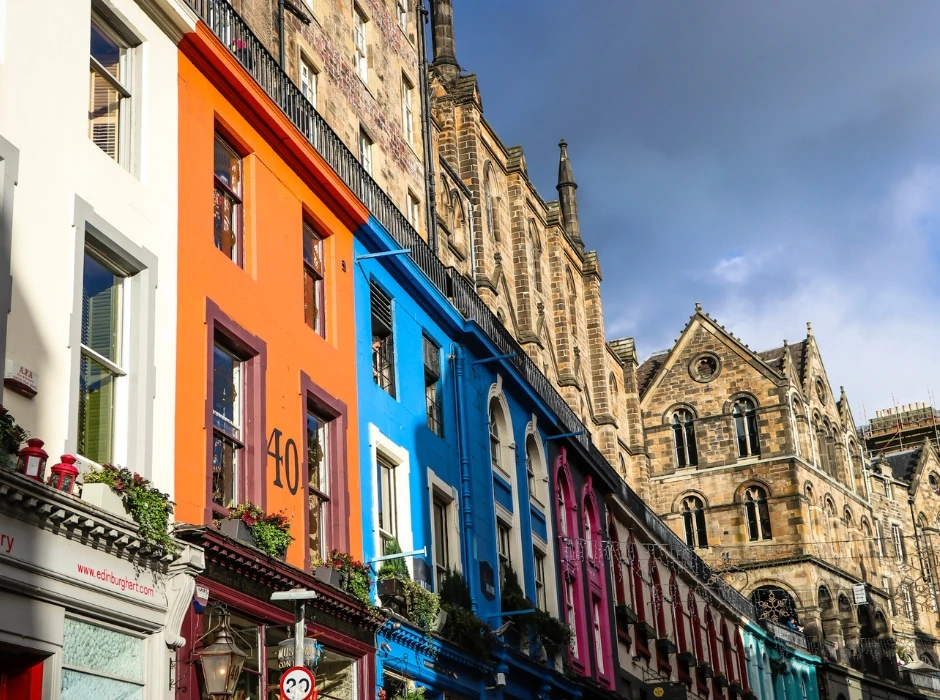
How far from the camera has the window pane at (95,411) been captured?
1321cm

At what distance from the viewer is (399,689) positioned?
1966cm

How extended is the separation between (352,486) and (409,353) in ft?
13.4

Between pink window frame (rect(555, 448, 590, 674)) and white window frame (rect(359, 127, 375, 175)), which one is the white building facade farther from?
pink window frame (rect(555, 448, 590, 674))

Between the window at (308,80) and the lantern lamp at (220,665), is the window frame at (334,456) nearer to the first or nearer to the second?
the lantern lamp at (220,665)

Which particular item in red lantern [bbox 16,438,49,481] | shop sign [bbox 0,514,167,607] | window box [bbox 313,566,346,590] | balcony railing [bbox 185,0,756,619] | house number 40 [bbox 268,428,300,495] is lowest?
shop sign [bbox 0,514,167,607]

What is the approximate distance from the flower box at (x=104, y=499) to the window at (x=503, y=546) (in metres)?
12.7

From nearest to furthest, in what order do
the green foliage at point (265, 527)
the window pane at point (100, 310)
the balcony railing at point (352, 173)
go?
the window pane at point (100, 310)
the green foliage at point (265, 527)
the balcony railing at point (352, 173)

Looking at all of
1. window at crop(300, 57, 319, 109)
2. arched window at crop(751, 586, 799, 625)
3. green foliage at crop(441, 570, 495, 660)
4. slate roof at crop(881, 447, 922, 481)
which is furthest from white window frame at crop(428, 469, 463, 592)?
slate roof at crop(881, 447, 922, 481)

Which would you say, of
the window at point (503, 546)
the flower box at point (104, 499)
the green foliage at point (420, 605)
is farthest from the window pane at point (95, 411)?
the window at point (503, 546)

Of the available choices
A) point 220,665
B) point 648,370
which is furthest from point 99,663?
point 648,370

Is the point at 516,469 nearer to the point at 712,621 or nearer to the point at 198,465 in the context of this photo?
the point at 198,465

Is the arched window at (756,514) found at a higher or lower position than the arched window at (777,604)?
higher

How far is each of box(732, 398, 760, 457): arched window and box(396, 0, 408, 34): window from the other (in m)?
35.7

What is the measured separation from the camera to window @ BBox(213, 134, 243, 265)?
55.7 feet
